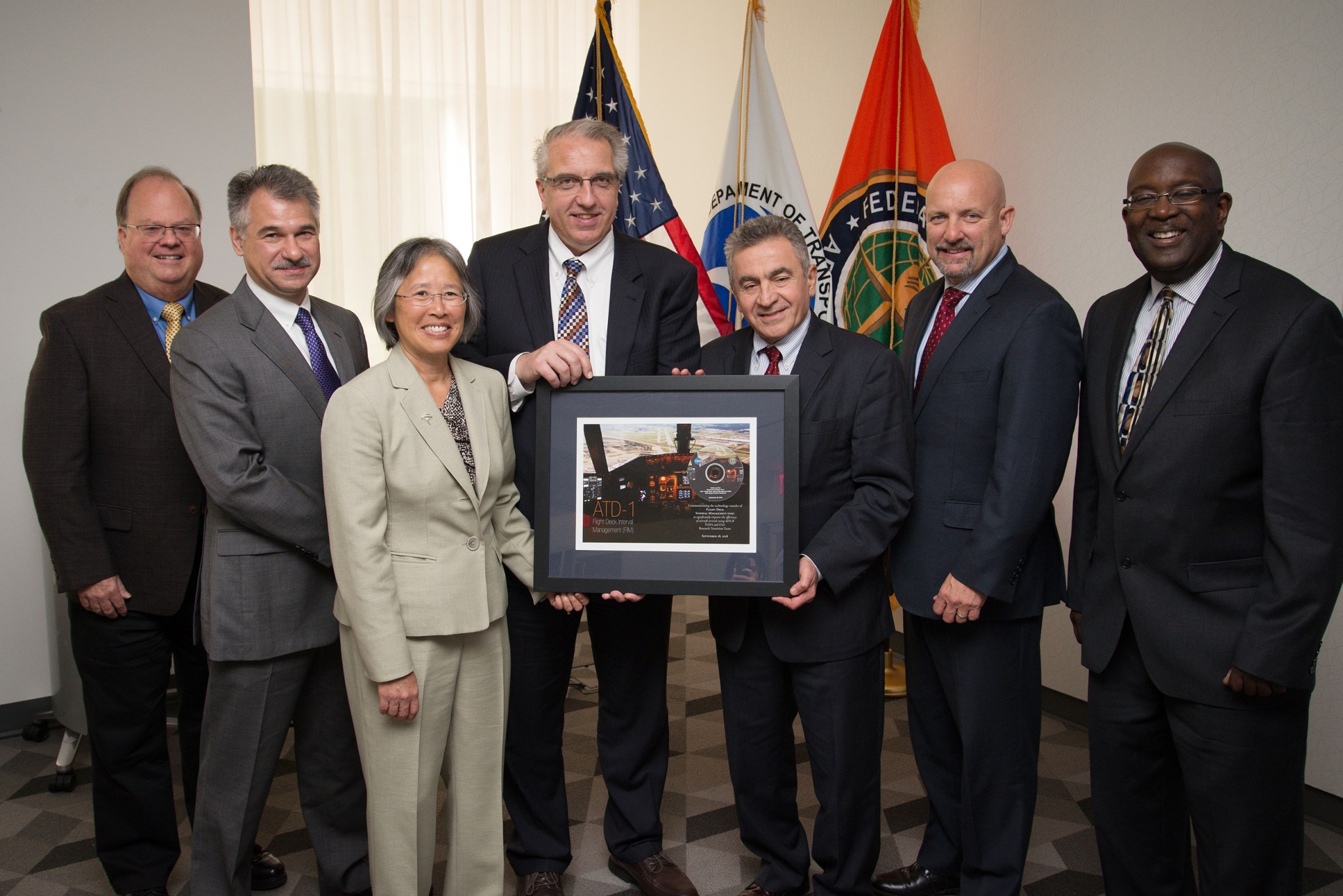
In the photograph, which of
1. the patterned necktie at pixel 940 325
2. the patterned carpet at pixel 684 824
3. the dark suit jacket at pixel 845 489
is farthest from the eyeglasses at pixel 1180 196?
the patterned carpet at pixel 684 824

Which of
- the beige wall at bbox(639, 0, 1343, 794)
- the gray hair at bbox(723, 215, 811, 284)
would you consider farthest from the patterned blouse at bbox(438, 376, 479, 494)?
the beige wall at bbox(639, 0, 1343, 794)

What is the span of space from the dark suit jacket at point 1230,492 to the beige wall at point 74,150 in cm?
385

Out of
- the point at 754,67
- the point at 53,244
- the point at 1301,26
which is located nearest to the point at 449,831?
the point at 53,244

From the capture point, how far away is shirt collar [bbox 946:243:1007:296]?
2.37m

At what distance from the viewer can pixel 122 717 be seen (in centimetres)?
257

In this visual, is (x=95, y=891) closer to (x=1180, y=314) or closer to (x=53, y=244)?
(x=53, y=244)

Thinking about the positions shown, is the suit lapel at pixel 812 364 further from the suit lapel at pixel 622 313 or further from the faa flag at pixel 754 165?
the faa flag at pixel 754 165

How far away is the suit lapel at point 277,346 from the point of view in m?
2.22

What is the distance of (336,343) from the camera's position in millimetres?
2408

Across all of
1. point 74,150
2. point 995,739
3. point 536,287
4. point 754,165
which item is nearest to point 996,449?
point 995,739

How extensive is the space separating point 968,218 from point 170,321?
2.29 metres

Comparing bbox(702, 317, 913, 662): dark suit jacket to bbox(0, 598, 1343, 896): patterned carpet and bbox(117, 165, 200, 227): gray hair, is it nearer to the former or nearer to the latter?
bbox(0, 598, 1343, 896): patterned carpet

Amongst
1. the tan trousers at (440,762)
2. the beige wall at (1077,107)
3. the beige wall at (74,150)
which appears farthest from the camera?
the beige wall at (74,150)

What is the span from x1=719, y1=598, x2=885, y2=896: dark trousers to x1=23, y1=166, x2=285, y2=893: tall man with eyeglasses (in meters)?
1.63
